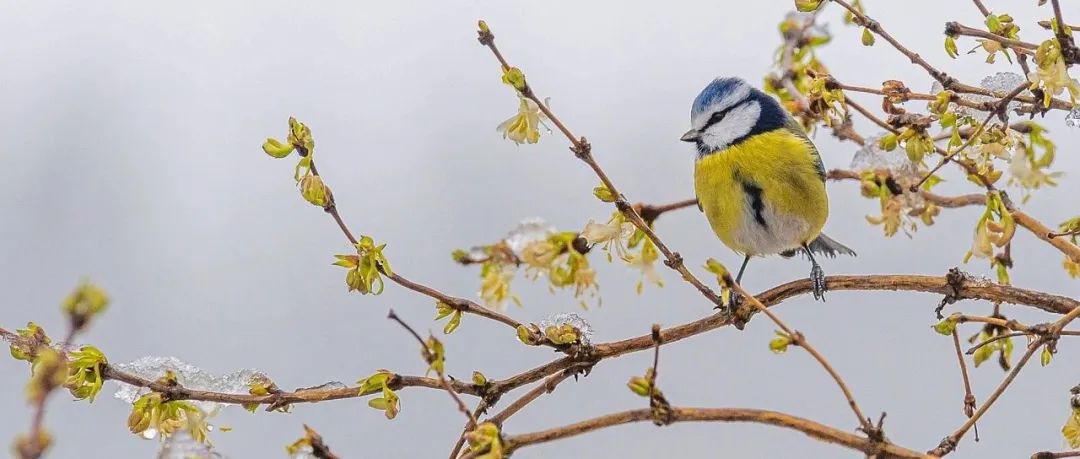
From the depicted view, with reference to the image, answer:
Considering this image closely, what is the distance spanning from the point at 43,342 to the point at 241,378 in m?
0.11

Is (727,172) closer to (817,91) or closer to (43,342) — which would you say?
(817,91)

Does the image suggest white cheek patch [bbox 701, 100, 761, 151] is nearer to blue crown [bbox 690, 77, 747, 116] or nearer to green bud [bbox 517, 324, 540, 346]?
blue crown [bbox 690, 77, 747, 116]

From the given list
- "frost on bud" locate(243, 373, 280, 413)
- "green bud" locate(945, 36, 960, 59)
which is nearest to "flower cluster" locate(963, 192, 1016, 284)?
"green bud" locate(945, 36, 960, 59)

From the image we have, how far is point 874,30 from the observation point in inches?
25.2

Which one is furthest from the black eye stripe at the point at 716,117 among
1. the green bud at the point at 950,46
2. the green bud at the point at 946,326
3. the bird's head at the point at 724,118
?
the green bud at the point at 946,326

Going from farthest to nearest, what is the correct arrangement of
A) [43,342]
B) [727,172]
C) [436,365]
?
[727,172] < [43,342] < [436,365]

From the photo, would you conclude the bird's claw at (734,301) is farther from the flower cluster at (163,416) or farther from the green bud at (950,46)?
the flower cluster at (163,416)

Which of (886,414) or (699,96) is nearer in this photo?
(886,414)

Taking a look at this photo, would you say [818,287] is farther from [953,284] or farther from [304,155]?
[304,155]

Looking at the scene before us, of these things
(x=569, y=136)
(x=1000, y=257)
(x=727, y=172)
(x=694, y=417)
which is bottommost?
(x=694, y=417)

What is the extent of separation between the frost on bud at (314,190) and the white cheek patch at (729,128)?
0.45 metres

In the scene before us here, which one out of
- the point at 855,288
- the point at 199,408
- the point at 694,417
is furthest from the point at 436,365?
the point at 855,288

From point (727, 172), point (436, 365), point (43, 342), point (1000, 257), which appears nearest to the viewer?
point (436, 365)

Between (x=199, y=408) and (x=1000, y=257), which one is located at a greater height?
Result: (x=1000, y=257)
